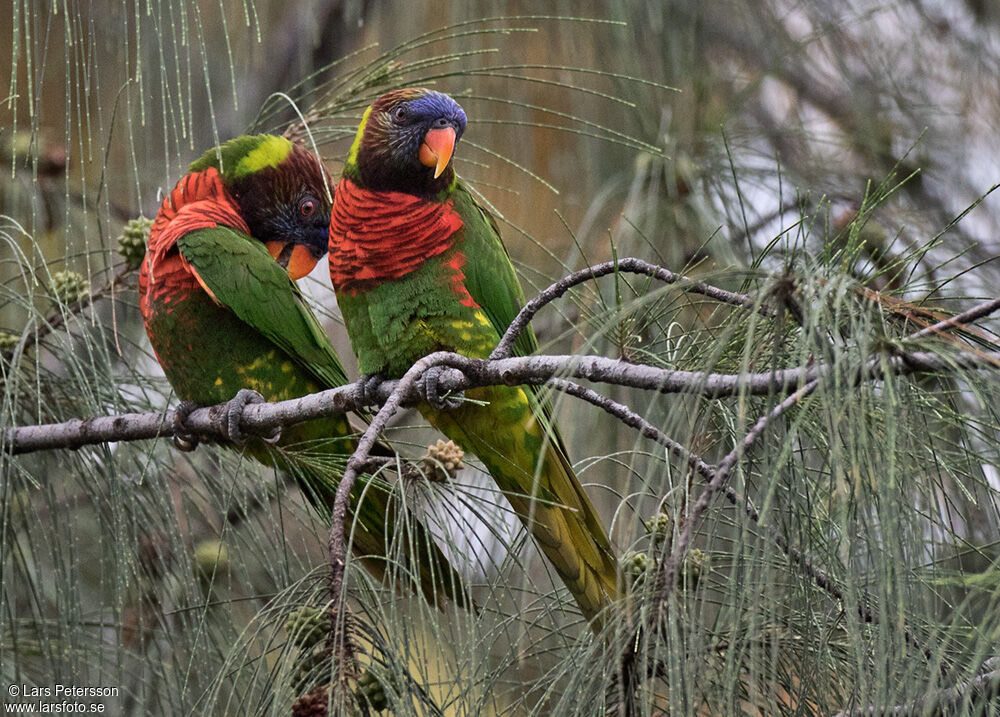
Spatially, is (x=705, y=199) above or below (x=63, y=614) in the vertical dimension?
above

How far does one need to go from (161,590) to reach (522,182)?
→ 1626 mm

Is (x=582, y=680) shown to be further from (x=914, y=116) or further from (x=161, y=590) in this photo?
(x=914, y=116)

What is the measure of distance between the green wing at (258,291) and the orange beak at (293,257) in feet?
0.30

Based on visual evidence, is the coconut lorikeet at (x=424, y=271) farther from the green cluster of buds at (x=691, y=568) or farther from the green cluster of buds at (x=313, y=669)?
the green cluster of buds at (x=313, y=669)

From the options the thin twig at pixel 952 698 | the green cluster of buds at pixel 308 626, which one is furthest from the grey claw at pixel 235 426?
the thin twig at pixel 952 698

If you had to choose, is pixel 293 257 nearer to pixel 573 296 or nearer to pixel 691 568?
pixel 573 296

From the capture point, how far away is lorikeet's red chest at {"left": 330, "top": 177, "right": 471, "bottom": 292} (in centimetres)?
168

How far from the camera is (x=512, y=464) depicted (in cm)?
167

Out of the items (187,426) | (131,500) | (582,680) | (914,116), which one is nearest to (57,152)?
(187,426)

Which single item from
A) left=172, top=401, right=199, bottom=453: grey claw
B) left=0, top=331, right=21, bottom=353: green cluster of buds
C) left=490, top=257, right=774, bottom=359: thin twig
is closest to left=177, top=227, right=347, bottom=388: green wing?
left=172, top=401, right=199, bottom=453: grey claw

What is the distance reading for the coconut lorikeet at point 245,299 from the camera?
1702mm

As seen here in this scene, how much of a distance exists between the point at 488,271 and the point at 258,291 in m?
0.45

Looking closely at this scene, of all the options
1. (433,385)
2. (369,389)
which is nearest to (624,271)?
(433,385)

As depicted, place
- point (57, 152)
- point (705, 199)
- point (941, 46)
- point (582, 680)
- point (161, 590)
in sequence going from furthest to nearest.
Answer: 1. point (941, 46)
2. point (57, 152)
3. point (705, 199)
4. point (161, 590)
5. point (582, 680)
